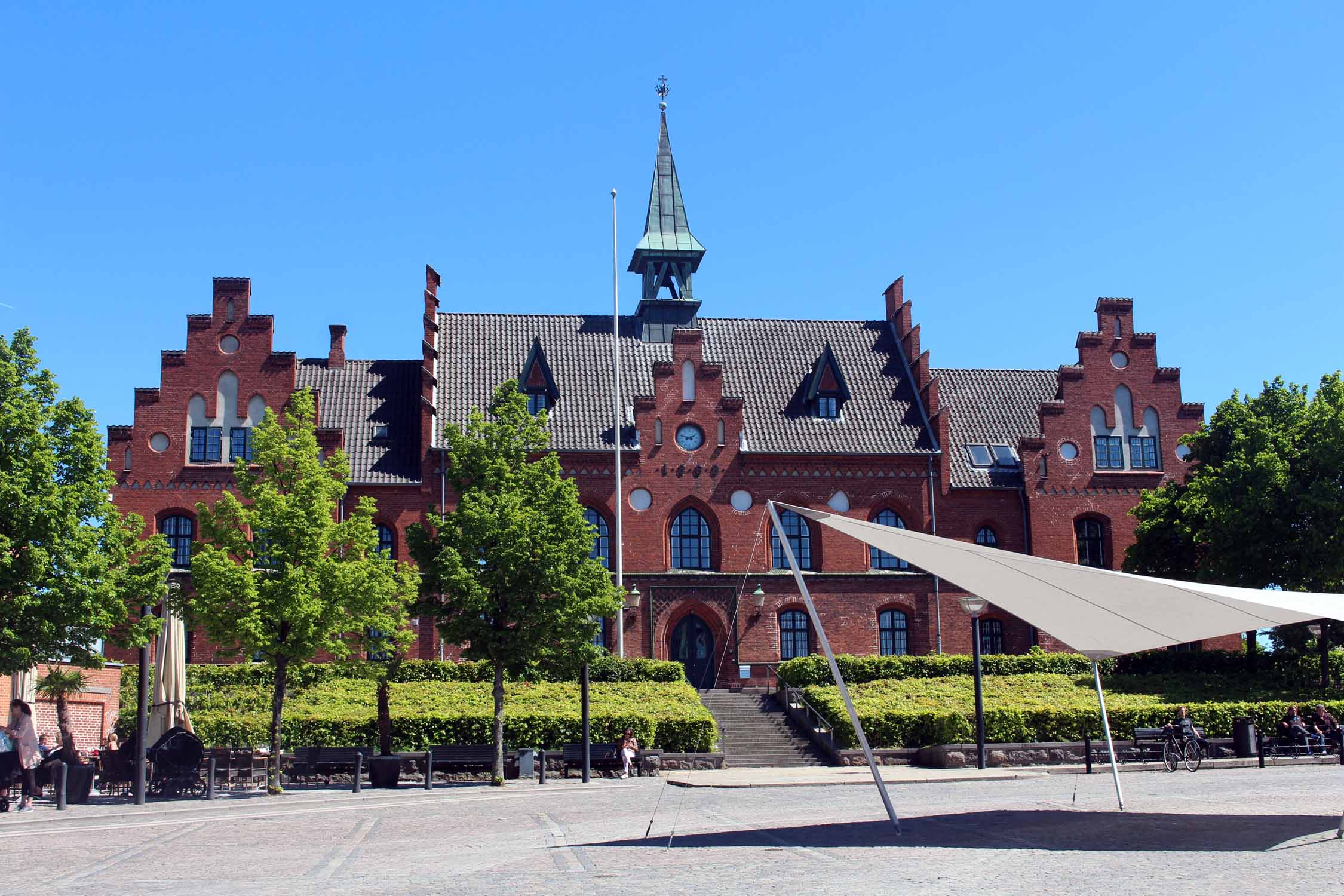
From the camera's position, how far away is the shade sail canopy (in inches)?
645

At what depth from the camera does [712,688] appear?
1745 inches

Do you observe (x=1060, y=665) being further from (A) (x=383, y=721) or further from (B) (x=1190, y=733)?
(A) (x=383, y=721)

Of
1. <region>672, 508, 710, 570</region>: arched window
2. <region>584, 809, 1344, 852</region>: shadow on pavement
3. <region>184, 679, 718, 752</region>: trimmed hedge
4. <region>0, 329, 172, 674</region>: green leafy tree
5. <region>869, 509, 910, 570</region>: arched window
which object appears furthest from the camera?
<region>869, 509, 910, 570</region>: arched window

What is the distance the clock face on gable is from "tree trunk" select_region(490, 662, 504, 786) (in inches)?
688

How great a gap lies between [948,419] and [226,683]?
2758 centimetres

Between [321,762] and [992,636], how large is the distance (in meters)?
26.3

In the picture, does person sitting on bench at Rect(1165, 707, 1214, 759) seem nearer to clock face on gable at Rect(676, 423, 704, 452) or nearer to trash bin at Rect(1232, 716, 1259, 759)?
trash bin at Rect(1232, 716, 1259, 759)

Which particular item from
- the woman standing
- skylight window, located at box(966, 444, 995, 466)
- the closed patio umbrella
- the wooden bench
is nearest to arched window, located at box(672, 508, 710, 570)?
skylight window, located at box(966, 444, 995, 466)

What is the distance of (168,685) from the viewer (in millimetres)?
28516

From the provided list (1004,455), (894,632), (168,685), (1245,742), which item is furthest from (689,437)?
(168,685)

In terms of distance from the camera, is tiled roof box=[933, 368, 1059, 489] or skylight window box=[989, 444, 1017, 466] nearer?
tiled roof box=[933, 368, 1059, 489]

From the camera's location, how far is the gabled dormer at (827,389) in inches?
1955

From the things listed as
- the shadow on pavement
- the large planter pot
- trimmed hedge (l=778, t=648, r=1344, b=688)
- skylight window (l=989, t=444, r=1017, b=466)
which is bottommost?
the large planter pot

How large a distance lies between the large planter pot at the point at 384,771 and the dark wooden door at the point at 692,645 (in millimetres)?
18026
